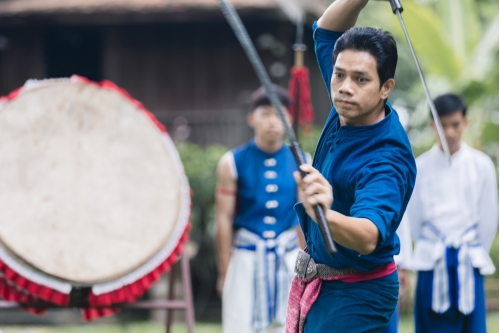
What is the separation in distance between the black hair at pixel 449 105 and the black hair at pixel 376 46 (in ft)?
7.16

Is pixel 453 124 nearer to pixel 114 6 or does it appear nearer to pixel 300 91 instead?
pixel 300 91

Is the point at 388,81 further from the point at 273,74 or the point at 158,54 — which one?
the point at 158,54

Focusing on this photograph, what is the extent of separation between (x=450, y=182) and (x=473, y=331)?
0.87m

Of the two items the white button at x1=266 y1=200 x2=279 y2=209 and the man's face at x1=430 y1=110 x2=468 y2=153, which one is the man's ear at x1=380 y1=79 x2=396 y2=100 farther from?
the white button at x1=266 y1=200 x2=279 y2=209

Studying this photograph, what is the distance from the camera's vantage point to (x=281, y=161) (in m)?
5.00

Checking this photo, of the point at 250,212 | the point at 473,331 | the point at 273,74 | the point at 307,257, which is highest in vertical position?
the point at 273,74

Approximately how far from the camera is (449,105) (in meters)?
4.61

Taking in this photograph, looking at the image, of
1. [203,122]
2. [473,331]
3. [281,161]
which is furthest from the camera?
[203,122]

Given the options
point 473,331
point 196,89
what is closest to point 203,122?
point 196,89

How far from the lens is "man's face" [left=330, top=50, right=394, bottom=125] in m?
2.40

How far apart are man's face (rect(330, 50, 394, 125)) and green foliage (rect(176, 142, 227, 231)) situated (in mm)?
5041

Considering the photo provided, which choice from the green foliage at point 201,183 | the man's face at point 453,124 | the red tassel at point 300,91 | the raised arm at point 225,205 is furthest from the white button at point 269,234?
the green foliage at point 201,183

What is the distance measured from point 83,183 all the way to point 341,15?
189 cm

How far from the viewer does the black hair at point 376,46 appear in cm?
242
